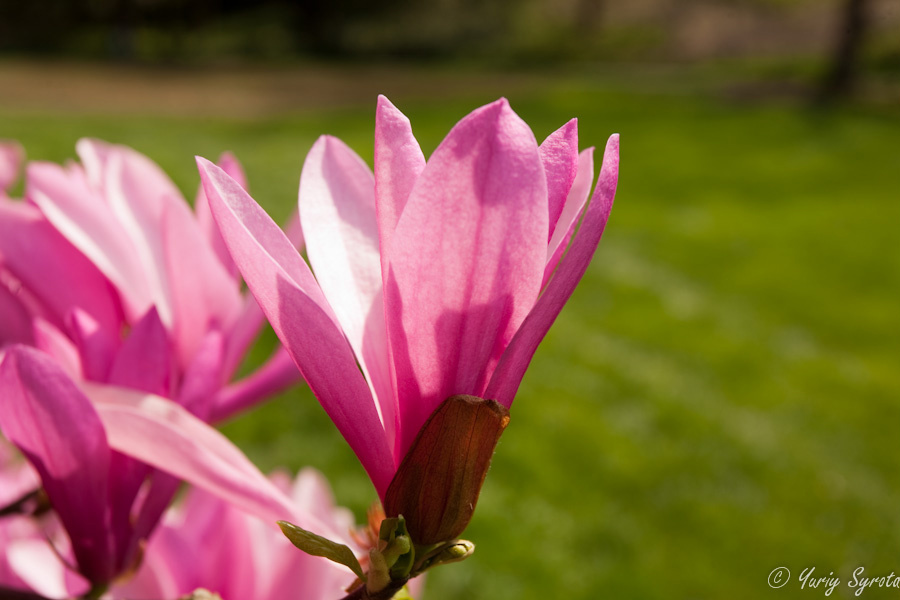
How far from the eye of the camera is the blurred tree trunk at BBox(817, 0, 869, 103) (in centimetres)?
1198

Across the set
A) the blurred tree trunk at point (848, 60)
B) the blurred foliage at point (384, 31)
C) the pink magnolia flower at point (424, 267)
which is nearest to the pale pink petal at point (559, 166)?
the pink magnolia flower at point (424, 267)

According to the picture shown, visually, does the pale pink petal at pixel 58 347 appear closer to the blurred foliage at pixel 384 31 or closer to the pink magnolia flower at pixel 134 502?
the pink magnolia flower at pixel 134 502

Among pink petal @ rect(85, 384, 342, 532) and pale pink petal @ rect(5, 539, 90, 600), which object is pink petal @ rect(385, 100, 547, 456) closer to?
pink petal @ rect(85, 384, 342, 532)

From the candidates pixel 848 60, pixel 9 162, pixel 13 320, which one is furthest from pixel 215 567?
pixel 848 60

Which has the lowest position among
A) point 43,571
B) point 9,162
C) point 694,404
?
point 43,571

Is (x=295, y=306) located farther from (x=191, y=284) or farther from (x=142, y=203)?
(x=142, y=203)

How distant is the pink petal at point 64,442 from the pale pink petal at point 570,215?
0.75 ft

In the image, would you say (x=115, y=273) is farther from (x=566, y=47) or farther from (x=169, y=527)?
(x=566, y=47)

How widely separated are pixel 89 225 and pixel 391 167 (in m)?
0.24

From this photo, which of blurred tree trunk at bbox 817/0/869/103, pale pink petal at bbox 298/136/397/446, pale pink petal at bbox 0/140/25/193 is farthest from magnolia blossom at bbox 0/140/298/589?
blurred tree trunk at bbox 817/0/869/103

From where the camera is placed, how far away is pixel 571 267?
1.13 feet

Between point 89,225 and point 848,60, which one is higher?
point 848,60

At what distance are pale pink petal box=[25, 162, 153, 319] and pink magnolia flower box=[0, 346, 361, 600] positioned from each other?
10cm

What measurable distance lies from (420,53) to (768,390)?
1524cm
